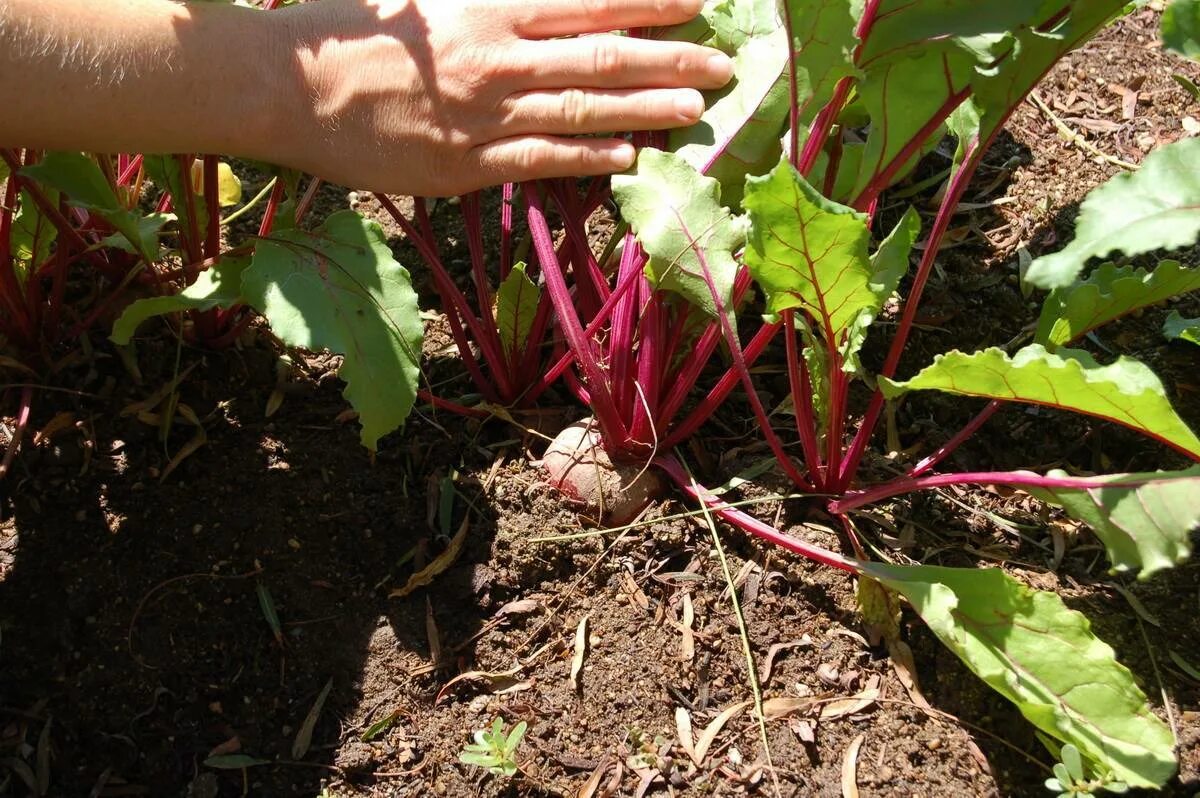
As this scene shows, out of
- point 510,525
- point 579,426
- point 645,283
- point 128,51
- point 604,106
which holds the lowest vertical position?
point 510,525

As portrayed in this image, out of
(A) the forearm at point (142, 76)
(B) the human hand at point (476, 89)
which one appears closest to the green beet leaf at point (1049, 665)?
(B) the human hand at point (476, 89)

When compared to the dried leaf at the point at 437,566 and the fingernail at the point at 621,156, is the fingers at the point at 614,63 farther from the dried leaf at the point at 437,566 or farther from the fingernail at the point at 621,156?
the dried leaf at the point at 437,566

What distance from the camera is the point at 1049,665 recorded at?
130 centimetres

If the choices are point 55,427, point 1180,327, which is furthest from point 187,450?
point 1180,327

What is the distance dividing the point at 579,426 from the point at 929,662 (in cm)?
65

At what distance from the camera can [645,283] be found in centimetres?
161

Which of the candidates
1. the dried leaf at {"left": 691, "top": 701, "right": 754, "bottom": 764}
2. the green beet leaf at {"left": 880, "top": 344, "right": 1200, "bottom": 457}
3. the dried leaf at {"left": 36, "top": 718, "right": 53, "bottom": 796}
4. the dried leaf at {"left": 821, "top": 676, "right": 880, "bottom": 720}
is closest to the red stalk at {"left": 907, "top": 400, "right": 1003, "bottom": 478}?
the green beet leaf at {"left": 880, "top": 344, "right": 1200, "bottom": 457}

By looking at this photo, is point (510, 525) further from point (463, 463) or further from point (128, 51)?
point (128, 51)

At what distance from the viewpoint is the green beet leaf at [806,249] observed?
1.25 metres

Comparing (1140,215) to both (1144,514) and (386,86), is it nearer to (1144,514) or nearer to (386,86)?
(1144,514)

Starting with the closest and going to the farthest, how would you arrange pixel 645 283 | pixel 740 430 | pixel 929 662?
pixel 929 662 → pixel 645 283 → pixel 740 430

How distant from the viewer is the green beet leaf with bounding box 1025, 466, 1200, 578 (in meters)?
1.18

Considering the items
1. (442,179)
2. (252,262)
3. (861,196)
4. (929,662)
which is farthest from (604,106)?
(929,662)

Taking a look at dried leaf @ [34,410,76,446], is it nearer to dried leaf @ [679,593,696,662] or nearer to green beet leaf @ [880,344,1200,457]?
dried leaf @ [679,593,696,662]
